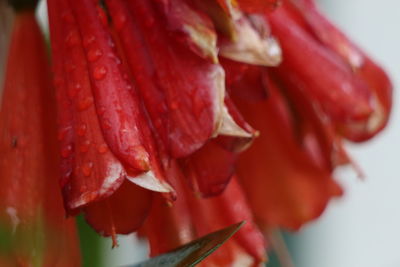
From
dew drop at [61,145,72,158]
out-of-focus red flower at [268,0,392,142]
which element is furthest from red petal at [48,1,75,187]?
out-of-focus red flower at [268,0,392,142]

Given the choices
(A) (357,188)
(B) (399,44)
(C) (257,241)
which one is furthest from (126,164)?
(B) (399,44)

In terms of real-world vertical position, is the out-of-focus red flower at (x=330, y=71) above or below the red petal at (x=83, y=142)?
below

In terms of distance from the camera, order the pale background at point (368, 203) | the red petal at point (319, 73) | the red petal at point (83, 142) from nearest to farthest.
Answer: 1. the red petal at point (83, 142)
2. the red petal at point (319, 73)
3. the pale background at point (368, 203)

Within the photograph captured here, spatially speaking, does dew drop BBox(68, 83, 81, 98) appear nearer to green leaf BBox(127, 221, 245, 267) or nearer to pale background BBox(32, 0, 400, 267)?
green leaf BBox(127, 221, 245, 267)

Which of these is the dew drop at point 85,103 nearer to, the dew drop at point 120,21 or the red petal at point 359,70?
the dew drop at point 120,21

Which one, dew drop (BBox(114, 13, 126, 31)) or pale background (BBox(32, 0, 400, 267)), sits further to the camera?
pale background (BBox(32, 0, 400, 267))

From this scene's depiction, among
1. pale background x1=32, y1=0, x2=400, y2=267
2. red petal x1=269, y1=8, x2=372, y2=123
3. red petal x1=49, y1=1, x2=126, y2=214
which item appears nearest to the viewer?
red petal x1=49, y1=1, x2=126, y2=214

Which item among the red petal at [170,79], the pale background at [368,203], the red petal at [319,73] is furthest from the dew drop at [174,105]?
the pale background at [368,203]
